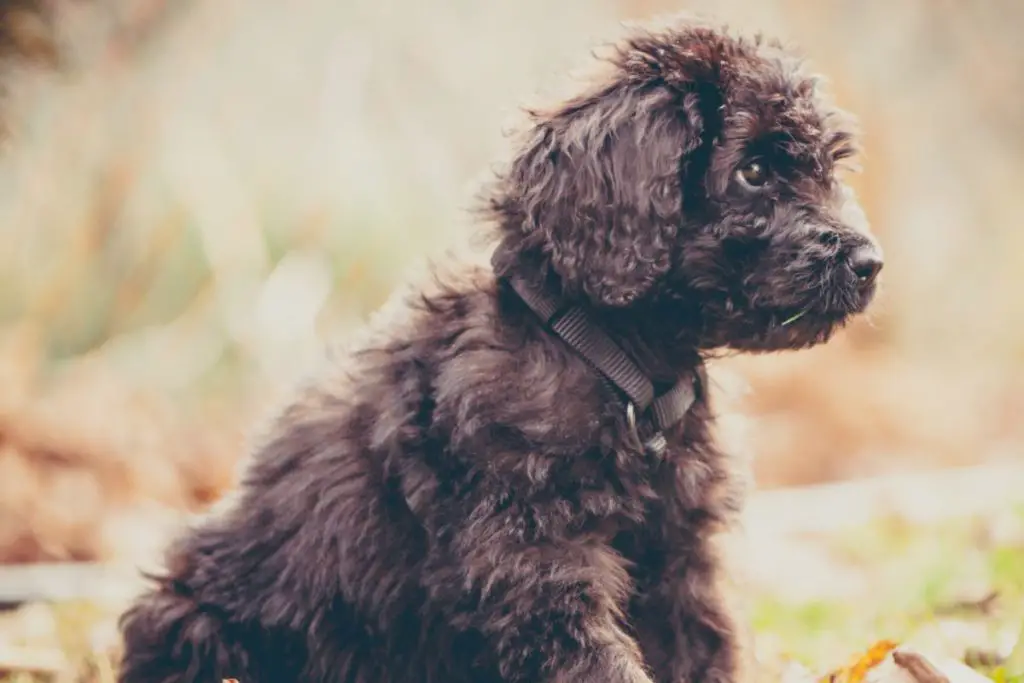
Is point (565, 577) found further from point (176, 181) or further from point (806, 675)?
point (176, 181)

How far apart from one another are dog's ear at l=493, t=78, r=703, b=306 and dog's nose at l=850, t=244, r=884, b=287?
41cm

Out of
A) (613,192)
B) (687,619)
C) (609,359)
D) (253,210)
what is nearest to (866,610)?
(687,619)

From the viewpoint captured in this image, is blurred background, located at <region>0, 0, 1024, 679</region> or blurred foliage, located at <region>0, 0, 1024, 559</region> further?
blurred foliage, located at <region>0, 0, 1024, 559</region>

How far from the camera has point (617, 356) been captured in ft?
8.61

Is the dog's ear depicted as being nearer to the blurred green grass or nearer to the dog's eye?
the dog's eye

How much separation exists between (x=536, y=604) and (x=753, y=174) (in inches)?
43.0

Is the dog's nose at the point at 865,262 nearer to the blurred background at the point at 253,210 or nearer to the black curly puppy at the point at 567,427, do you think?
the black curly puppy at the point at 567,427

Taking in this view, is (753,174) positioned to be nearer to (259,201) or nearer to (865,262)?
(865,262)

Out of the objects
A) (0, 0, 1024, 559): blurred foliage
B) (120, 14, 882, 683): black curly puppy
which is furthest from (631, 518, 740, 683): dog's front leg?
(0, 0, 1024, 559): blurred foliage

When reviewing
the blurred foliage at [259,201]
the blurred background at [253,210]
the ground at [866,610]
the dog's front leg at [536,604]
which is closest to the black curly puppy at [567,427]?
the dog's front leg at [536,604]

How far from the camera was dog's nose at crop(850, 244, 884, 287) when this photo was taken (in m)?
2.62

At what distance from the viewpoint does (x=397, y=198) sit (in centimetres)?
687

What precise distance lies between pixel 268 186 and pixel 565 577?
182 inches

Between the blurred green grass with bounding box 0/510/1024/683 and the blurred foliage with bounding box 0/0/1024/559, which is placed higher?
the blurred foliage with bounding box 0/0/1024/559
